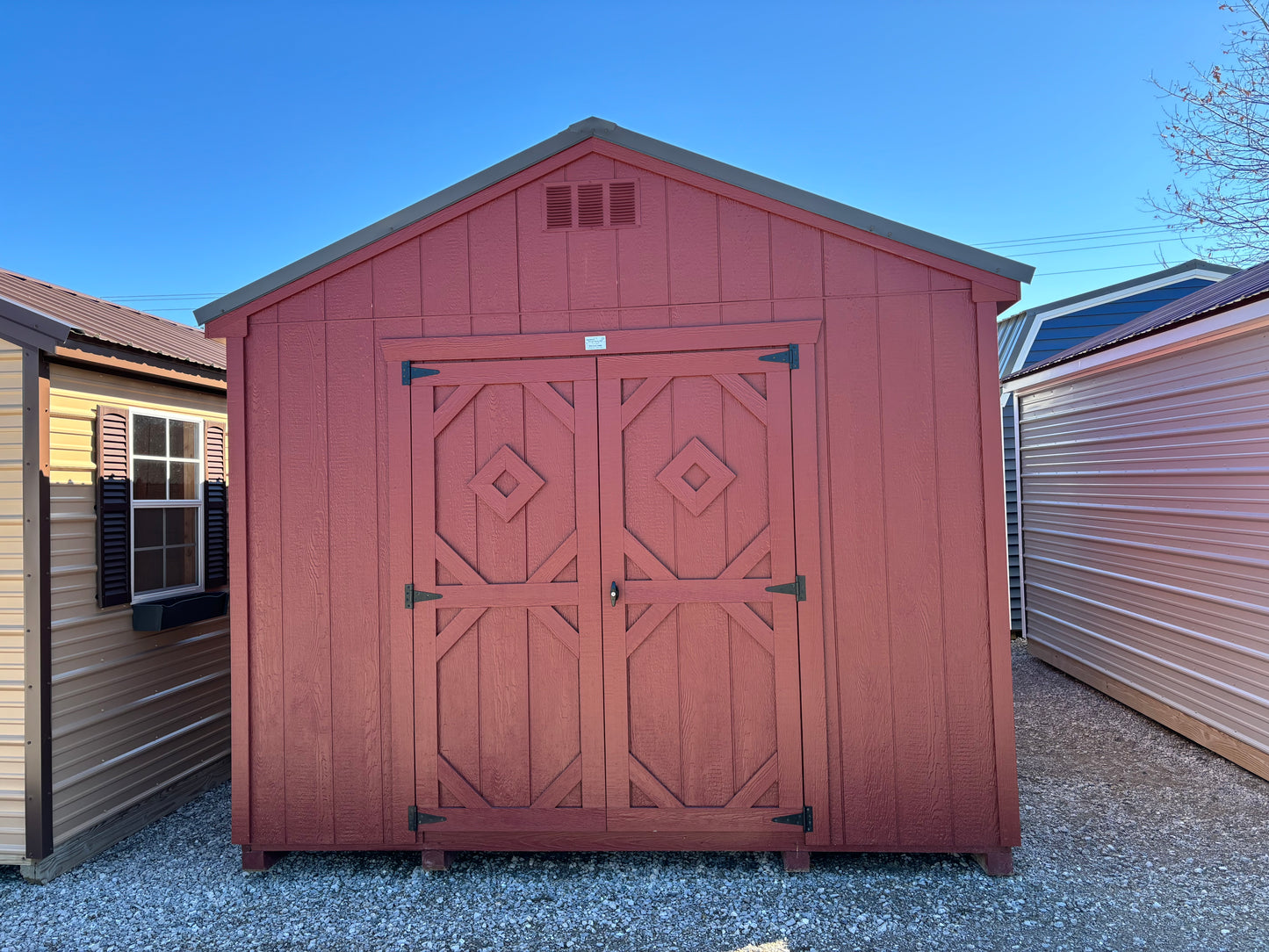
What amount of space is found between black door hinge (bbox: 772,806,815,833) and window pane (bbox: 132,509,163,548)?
389 cm

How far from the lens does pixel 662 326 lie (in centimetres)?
320

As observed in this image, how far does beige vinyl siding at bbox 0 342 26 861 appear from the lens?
127 inches

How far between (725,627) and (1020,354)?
297 inches

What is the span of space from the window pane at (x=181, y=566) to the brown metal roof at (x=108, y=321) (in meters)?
1.22

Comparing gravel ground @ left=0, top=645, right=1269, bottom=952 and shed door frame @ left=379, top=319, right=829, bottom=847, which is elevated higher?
shed door frame @ left=379, top=319, right=829, bottom=847

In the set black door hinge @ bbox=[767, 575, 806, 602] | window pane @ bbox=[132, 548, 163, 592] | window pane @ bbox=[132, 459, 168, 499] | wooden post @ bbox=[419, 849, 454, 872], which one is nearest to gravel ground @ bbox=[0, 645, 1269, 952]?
wooden post @ bbox=[419, 849, 454, 872]

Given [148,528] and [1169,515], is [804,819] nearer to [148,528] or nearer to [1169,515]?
[1169,515]

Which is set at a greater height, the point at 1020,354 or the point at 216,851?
the point at 1020,354

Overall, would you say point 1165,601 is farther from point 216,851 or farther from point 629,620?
point 216,851

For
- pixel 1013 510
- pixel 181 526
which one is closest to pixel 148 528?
pixel 181 526

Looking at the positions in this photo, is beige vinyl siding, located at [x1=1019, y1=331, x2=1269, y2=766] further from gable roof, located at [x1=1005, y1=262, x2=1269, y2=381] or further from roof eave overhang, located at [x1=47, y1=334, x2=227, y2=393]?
roof eave overhang, located at [x1=47, y1=334, x2=227, y2=393]

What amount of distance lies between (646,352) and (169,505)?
3.24 metres

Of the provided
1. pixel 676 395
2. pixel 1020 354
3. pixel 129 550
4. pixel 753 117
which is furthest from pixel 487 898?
pixel 753 117

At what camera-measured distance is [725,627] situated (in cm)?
313
